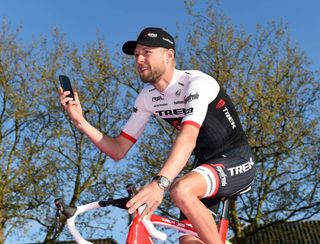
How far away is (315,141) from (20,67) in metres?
15.5

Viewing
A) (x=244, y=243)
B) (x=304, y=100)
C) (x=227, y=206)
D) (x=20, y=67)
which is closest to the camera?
(x=227, y=206)

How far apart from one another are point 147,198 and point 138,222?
507 mm

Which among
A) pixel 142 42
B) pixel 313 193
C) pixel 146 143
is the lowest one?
pixel 142 42

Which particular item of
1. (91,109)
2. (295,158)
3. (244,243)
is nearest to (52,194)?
(91,109)

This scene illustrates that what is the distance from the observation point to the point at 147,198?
314 cm

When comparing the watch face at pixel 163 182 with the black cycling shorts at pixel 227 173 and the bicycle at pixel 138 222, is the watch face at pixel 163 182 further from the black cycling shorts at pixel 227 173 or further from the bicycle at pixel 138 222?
the black cycling shorts at pixel 227 173

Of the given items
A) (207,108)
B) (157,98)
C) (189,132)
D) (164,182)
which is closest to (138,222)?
(164,182)

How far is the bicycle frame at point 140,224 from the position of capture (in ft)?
11.4

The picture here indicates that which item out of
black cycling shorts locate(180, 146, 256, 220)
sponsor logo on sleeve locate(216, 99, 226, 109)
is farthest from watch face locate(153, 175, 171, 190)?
sponsor logo on sleeve locate(216, 99, 226, 109)

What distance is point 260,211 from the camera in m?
23.8

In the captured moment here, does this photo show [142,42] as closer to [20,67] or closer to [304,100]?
[304,100]

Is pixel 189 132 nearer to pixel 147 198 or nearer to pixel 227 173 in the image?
pixel 227 173

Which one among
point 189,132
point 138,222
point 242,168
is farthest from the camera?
point 242,168

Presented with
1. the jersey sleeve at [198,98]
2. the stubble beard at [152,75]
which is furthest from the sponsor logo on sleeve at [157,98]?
the jersey sleeve at [198,98]
